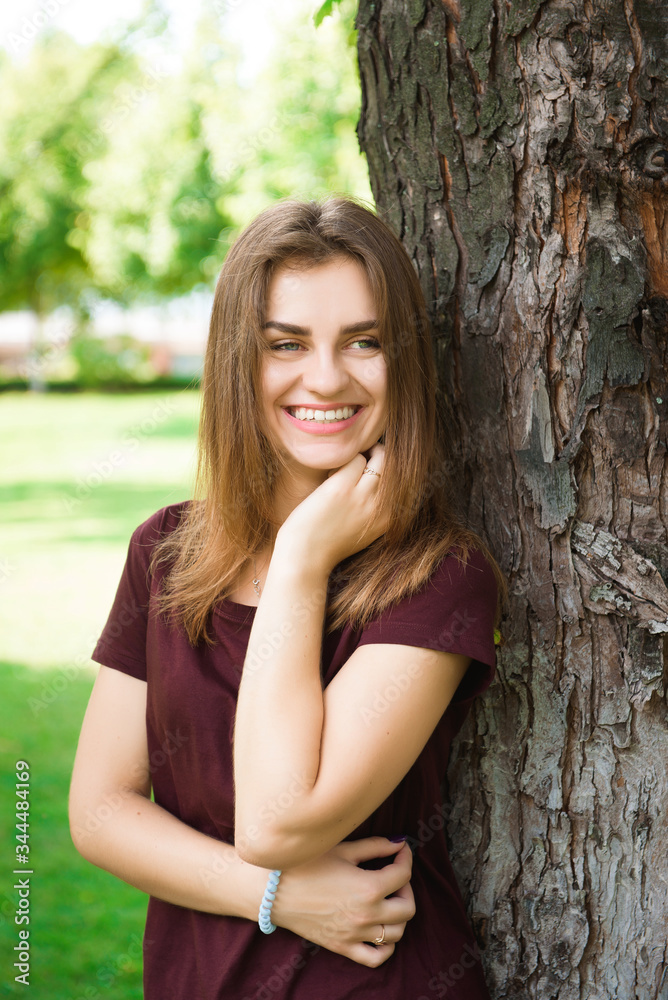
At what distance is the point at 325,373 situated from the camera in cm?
177

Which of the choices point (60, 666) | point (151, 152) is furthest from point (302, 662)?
point (151, 152)

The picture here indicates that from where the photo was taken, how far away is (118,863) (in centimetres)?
186

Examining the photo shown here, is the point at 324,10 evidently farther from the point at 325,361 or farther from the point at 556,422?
the point at 556,422

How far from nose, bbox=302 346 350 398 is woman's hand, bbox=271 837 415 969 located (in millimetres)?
918

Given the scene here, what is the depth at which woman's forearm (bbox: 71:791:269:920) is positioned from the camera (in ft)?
5.61

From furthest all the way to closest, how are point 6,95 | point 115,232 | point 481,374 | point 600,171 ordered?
point 6,95 → point 115,232 → point 481,374 → point 600,171

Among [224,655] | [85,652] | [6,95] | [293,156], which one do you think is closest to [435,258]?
[224,655]

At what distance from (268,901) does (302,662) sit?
48cm

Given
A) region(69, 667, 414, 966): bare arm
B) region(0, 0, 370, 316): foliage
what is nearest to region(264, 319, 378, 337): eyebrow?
region(69, 667, 414, 966): bare arm

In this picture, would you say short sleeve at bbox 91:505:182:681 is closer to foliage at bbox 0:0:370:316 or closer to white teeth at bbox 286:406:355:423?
white teeth at bbox 286:406:355:423

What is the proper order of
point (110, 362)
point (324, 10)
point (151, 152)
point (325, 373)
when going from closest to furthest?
point (325, 373), point (324, 10), point (151, 152), point (110, 362)

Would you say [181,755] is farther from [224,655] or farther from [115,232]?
[115,232]

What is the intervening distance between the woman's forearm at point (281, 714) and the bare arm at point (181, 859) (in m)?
0.17

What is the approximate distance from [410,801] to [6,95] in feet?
107
